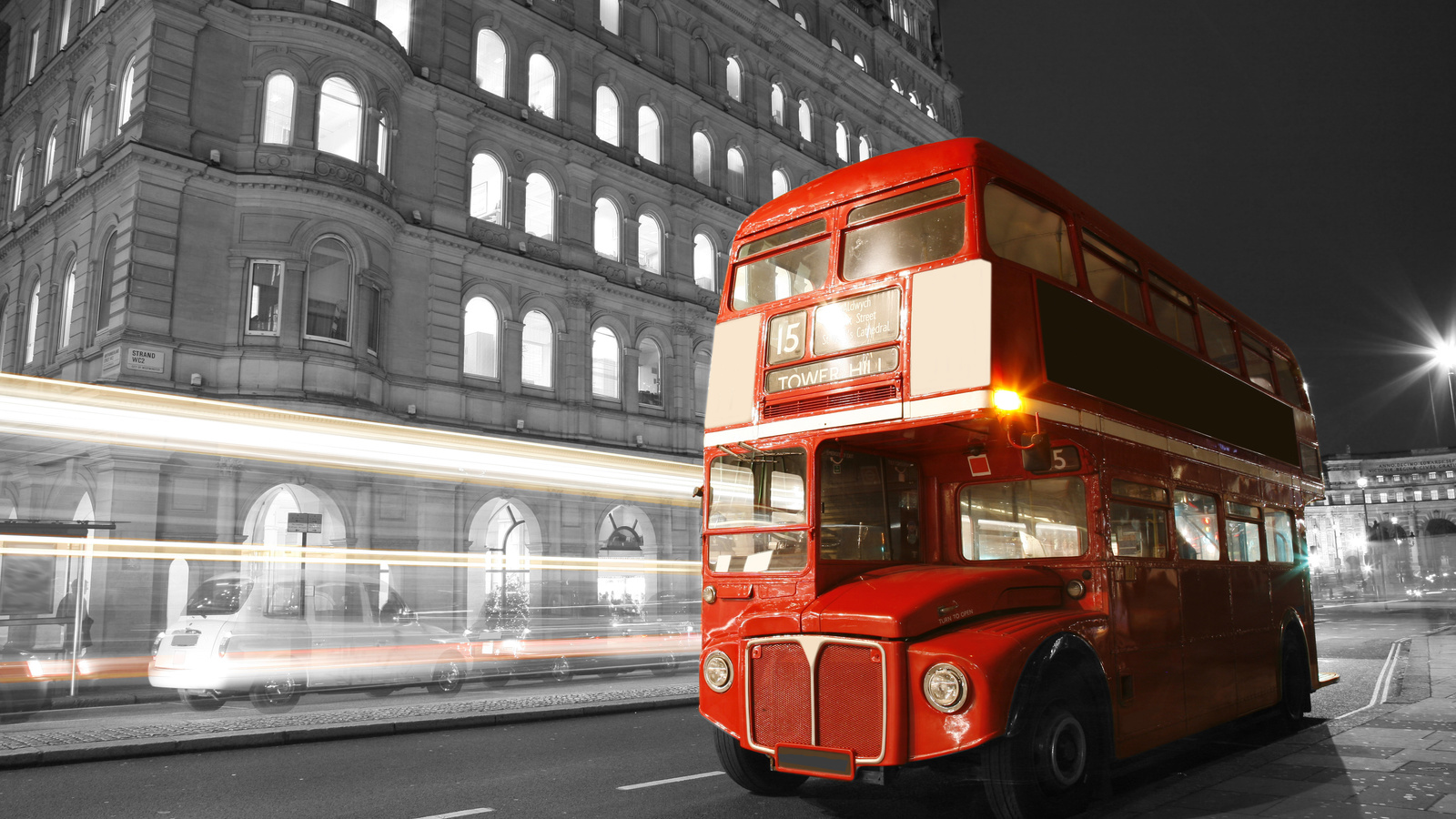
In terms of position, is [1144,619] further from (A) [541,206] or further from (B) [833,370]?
(A) [541,206]

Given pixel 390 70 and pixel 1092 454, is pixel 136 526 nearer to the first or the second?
pixel 390 70

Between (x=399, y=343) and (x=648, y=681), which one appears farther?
(x=399, y=343)

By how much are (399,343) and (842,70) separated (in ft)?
73.3

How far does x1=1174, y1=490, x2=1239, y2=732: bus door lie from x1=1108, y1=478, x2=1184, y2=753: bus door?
226 mm

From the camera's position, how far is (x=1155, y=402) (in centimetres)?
796

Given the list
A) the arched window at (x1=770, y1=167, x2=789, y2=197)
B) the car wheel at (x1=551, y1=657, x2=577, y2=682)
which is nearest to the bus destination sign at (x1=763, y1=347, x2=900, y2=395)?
the car wheel at (x1=551, y1=657, x2=577, y2=682)

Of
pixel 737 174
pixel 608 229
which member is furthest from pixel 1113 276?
pixel 737 174

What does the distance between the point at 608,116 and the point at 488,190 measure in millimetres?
5183

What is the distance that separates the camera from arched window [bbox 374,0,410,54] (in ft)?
82.9

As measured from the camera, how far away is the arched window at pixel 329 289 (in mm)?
21906

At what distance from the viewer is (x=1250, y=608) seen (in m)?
9.41

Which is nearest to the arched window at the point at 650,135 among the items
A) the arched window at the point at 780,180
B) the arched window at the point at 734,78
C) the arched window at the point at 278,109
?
the arched window at the point at 734,78

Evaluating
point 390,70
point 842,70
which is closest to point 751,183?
point 842,70

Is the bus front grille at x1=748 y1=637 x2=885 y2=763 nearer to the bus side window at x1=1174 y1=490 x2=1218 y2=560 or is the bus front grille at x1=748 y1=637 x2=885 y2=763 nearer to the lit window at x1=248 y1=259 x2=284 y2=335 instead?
the bus side window at x1=1174 y1=490 x2=1218 y2=560
